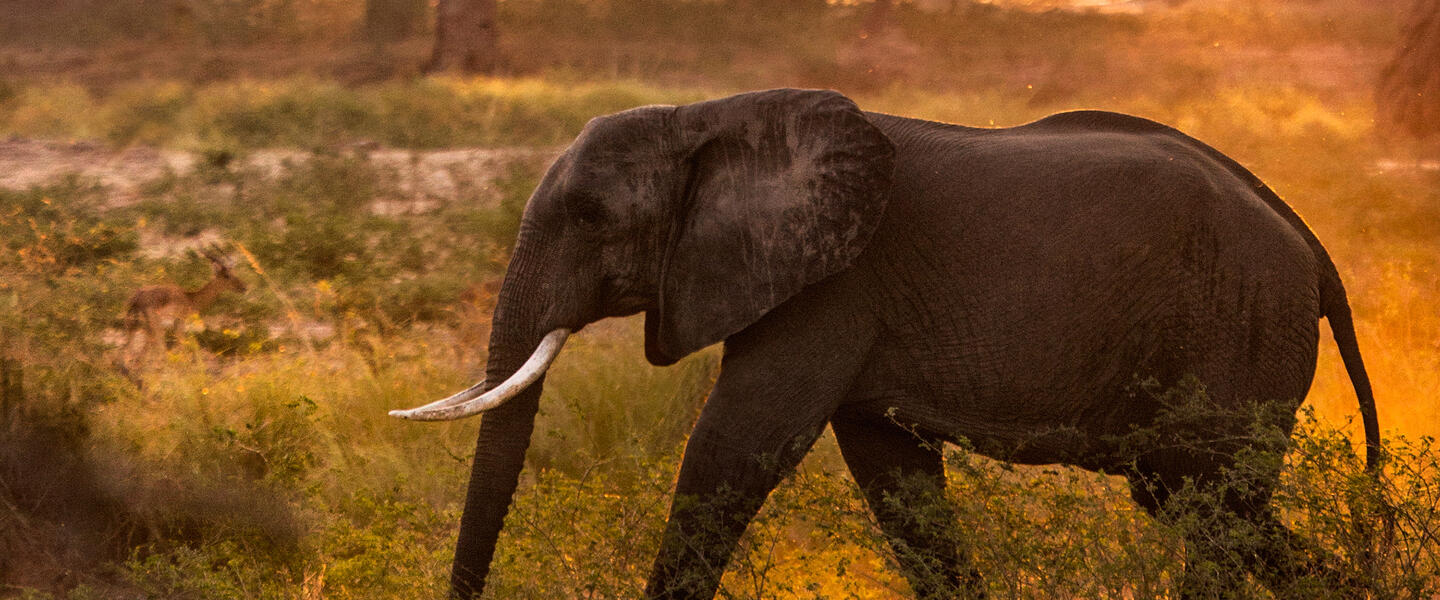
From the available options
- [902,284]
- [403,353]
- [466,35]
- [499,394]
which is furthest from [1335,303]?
[466,35]

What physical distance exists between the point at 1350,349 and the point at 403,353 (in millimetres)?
4790

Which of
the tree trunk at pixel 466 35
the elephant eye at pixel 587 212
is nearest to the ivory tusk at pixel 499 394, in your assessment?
the elephant eye at pixel 587 212

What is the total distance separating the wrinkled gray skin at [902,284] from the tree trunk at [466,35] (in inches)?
638

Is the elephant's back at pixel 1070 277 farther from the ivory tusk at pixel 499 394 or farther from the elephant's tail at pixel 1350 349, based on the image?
the ivory tusk at pixel 499 394

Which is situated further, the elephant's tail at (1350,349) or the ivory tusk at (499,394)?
the elephant's tail at (1350,349)

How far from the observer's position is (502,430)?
4164mm

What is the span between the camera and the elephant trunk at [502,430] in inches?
161

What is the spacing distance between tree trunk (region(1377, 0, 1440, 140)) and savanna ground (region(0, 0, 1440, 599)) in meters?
0.26

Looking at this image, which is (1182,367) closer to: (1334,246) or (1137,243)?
(1137,243)

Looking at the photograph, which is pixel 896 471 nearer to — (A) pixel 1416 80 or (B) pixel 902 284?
(B) pixel 902 284

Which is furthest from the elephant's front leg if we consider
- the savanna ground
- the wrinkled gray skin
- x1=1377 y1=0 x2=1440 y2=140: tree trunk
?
x1=1377 y1=0 x2=1440 y2=140: tree trunk

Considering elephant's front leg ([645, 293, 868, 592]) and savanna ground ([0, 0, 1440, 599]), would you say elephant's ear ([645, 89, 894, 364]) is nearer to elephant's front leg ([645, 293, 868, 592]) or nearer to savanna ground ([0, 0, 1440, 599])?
elephant's front leg ([645, 293, 868, 592])

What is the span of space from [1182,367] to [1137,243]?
395mm

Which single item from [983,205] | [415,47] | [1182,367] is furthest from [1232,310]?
[415,47]
